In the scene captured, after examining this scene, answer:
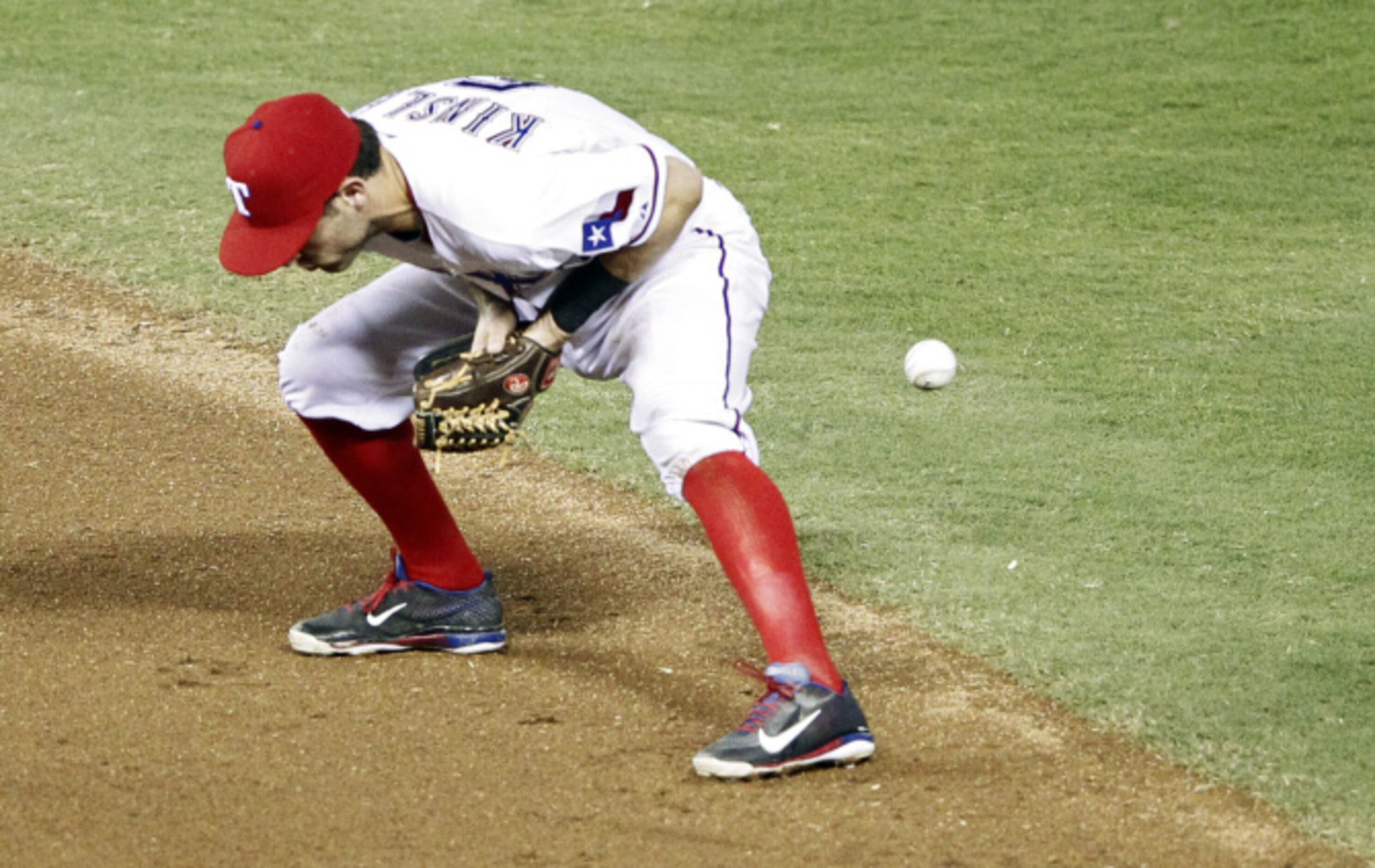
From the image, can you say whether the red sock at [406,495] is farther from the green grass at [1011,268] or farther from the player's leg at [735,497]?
the green grass at [1011,268]

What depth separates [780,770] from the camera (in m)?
3.36

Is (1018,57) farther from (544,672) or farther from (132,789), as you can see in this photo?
(132,789)

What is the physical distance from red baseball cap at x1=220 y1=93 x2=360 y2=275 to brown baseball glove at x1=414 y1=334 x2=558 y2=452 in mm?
395

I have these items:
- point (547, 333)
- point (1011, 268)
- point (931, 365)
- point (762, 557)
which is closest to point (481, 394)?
point (547, 333)

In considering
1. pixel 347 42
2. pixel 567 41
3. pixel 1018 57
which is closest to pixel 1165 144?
pixel 1018 57

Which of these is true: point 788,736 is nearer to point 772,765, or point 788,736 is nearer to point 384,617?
point 772,765

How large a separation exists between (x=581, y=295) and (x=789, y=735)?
3.21ft

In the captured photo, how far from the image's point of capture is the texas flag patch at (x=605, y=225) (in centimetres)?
331

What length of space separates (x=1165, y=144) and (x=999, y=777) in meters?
6.31

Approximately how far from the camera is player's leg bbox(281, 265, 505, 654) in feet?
12.6

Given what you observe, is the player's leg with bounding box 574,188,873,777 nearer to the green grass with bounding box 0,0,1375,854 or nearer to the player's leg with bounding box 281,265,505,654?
the player's leg with bounding box 281,265,505,654

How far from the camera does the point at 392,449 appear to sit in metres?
3.94

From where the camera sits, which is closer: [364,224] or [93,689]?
[364,224]

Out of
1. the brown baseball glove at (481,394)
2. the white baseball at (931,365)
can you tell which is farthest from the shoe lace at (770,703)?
the white baseball at (931,365)
